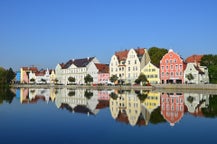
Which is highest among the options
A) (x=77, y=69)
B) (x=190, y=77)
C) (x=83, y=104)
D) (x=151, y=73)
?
(x=77, y=69)

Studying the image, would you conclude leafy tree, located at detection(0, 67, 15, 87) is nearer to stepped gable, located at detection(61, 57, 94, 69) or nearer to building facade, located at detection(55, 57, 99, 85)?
building facade, located at detection(55, 57, 99, 85)

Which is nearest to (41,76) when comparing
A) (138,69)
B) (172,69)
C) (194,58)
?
(138,69)

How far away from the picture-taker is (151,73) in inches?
3162

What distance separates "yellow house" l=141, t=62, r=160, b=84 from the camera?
79.4 m

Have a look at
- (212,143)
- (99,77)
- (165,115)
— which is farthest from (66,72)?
(212,143)

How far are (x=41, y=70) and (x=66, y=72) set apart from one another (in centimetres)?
3691

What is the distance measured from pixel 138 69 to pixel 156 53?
880 centimetres

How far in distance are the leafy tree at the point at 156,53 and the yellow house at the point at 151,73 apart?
584 cm

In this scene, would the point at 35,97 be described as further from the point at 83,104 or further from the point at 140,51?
the point at 140,51

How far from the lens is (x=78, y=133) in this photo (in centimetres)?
1623

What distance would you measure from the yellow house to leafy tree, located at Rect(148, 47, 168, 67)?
584 cm

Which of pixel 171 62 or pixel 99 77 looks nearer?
pixel 171 62

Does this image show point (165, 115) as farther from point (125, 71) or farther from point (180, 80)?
point (125, 71)

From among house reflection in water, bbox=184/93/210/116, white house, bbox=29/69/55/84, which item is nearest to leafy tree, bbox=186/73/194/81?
house reflection in water, bbox=184/93/210/116
